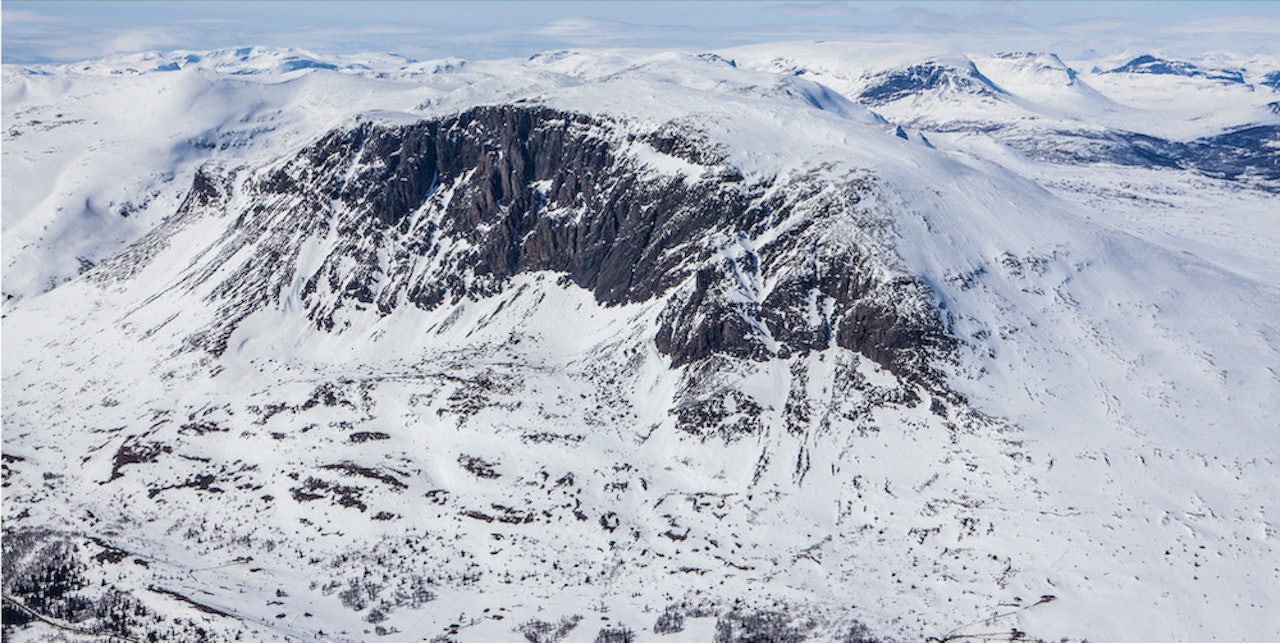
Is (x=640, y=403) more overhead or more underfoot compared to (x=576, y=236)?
more underfoot

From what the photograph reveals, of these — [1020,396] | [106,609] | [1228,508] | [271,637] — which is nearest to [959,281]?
[1020,396]

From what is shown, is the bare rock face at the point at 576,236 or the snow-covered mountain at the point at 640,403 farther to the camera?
the bare rock face at the point at 576,236

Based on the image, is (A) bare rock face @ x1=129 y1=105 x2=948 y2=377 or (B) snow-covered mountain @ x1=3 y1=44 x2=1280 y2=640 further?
(A) bare rock face @ x1=129 y1=105 x2=948 y2=377

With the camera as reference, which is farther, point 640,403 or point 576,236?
point 576,236

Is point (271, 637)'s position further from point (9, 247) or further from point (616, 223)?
point (9, 247)
